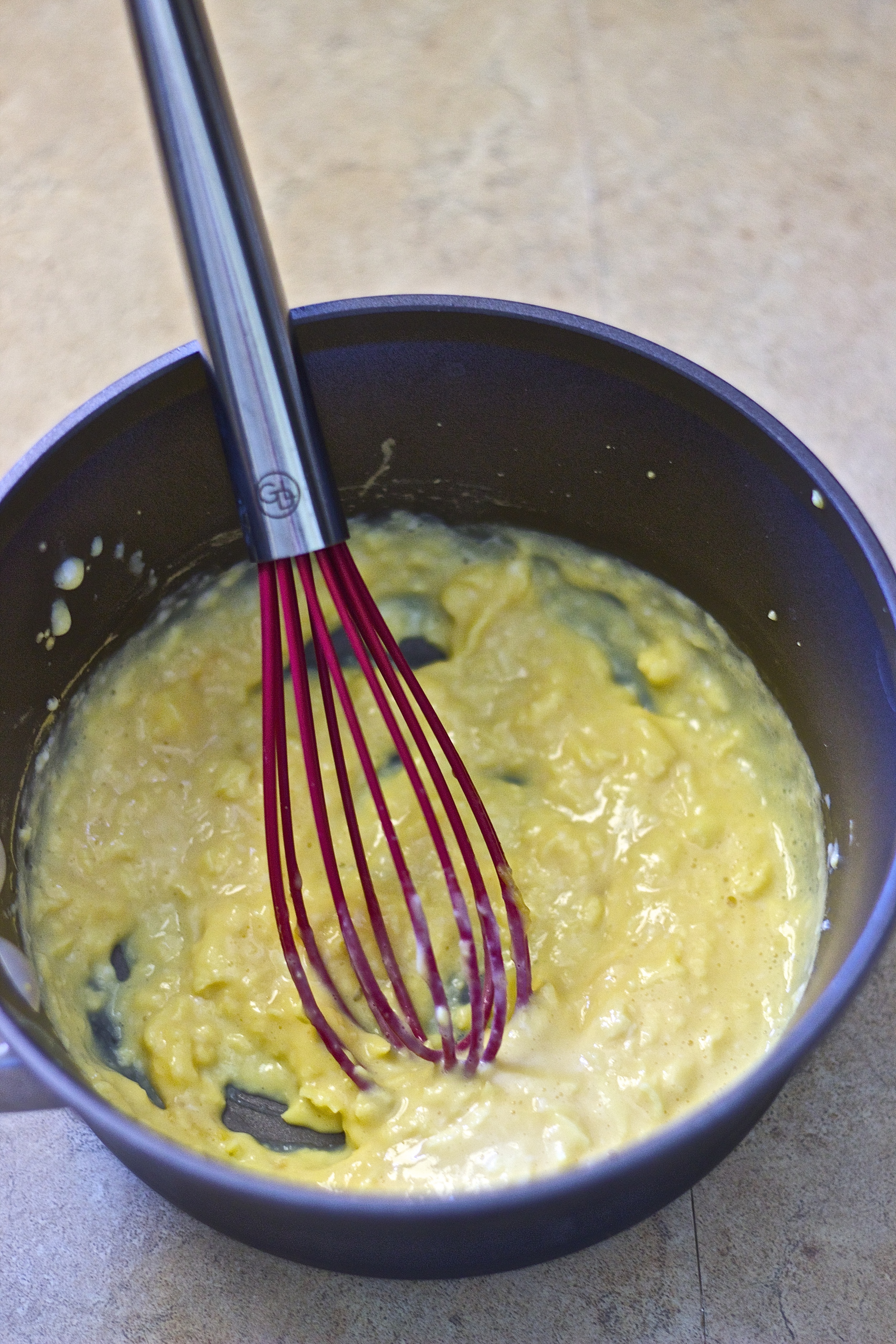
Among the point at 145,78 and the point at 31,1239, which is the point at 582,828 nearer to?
the point at 31,1239

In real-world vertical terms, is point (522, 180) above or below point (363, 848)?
above

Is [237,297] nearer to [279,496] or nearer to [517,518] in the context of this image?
[279,496]

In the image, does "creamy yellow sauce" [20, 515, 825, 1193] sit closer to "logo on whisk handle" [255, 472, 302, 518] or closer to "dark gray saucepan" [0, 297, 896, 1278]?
"dark gray saucepan" [0, 297, 896, 1278]

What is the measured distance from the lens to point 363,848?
3.42 feet

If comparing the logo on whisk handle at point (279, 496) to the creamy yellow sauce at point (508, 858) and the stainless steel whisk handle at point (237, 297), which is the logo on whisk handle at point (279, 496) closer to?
the stainless steel whisk handle at point (237, 297)

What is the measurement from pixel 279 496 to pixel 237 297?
0.42 ft

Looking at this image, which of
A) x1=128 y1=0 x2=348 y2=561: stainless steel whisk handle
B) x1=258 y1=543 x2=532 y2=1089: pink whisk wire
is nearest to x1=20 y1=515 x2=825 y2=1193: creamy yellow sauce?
x1=258 y1=543 x2=532 y2=1089: pink whisk wire

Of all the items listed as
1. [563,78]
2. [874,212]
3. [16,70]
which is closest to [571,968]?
[874,212]

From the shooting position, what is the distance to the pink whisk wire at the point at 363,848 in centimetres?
90

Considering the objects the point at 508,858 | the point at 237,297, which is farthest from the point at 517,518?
the point at 237,297

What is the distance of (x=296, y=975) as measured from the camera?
0.97 m

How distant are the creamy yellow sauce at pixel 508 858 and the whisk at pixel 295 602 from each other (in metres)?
0.03

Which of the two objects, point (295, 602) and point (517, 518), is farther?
point (517, 518)

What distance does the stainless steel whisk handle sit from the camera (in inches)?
30.9
